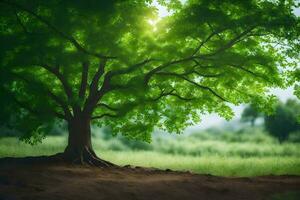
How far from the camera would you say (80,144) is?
23250 millimetres

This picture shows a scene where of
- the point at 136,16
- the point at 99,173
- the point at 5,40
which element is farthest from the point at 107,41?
the point at 99,173

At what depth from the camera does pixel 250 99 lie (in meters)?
23.6

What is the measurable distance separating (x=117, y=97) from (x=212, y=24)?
7.72 meters

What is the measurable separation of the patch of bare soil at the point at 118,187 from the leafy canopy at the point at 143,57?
3769mm

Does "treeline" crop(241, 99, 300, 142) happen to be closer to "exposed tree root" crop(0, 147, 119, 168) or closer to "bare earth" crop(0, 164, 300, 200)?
"exposed tree root" crop(0, 147, 119, 168)

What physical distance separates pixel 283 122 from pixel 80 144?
1632 inches

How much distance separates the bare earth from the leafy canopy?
3880mm

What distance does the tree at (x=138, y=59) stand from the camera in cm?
1878

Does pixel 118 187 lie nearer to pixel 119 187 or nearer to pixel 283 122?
pixel 119 187

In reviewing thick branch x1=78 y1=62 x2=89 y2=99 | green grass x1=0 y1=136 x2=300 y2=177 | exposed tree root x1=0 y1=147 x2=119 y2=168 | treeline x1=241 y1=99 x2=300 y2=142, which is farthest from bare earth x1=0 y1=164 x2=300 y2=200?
treeline x1=241 y1=99 x2=300 y2=142

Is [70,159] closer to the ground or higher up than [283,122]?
closer to the ground

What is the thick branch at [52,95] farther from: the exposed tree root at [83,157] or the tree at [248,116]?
the tree at [248,116]

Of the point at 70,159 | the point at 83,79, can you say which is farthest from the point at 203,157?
the point at 83,79

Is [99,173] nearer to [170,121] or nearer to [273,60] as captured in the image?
[170,121]
